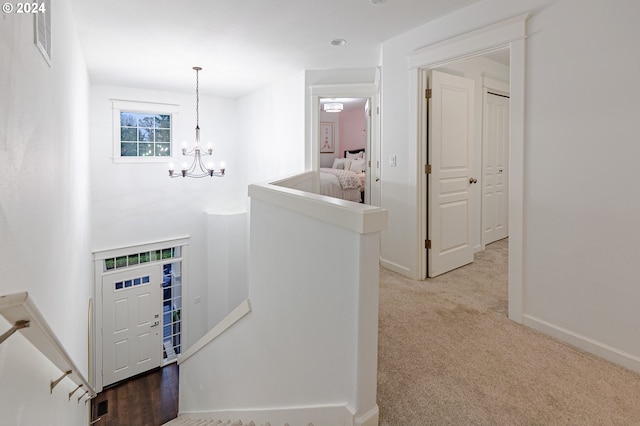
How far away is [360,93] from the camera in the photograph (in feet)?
15.5

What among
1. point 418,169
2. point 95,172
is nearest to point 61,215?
point 418,169

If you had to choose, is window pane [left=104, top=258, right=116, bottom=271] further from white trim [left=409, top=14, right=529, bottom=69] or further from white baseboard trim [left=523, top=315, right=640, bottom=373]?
white baseboard trim [left=523, top=315, right=640, bottom=373]

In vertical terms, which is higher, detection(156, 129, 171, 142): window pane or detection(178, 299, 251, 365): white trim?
detection(156, 129, 171, 142): window pane

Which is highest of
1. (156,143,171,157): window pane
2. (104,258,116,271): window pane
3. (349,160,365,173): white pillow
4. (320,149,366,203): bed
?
(156,143,171,157): window pane

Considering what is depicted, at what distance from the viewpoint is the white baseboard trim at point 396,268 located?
11.4ft

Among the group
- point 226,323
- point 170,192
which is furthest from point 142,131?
point 226,323

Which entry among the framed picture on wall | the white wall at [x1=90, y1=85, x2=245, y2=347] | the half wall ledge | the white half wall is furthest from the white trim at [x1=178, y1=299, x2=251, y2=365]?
the framed picture on wall

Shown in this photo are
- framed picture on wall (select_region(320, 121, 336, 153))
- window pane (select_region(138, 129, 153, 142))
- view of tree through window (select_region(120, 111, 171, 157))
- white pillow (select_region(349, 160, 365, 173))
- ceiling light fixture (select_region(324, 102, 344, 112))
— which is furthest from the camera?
framed picture on wall (select_region(320, 121, 336, 153))

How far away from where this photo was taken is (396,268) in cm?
363

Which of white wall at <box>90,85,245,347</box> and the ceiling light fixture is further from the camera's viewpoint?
the ceiling light fixture

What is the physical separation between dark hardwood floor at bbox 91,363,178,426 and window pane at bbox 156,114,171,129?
4510 millimetres

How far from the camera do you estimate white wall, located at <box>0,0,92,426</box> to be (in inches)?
44.7

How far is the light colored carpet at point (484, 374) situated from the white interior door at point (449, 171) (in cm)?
85

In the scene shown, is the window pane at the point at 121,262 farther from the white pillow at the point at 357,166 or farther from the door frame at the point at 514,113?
the door frame at the point at 514,113
